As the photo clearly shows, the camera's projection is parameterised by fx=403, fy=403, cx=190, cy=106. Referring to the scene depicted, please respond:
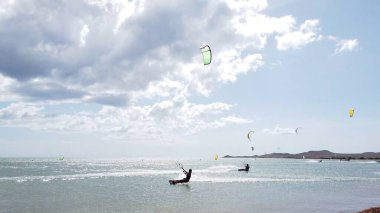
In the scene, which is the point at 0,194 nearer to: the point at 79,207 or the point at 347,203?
the point at 79,207

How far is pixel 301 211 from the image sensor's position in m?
28.2

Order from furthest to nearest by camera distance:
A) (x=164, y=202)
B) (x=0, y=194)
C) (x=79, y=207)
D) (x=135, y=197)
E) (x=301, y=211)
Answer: (x=0, y=194)
(x=135, y=197)
(x=164, y=202)
(x=79, y=207)
(x=301, y=211)

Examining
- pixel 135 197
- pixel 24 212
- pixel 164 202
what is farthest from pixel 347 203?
pixel 24 212

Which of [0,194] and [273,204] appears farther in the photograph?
[0,194]

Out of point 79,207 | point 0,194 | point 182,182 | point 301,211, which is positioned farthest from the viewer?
point 182,182

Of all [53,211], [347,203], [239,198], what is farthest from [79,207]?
[347,203]

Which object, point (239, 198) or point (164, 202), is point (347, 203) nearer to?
point (239, 198)

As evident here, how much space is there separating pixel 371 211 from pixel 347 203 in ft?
39.4

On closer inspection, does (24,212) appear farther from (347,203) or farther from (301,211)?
(347,203)

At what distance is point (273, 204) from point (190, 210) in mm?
7133

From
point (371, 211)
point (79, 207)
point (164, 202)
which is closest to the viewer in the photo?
point (371, 211)

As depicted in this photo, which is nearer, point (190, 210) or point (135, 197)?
point (190, 210)

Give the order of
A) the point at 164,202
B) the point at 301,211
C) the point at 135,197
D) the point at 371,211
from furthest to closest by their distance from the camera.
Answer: the point at 135,197
the point at 164,202
the point at 301,211
the point at 371,211

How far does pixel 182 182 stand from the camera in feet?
178
